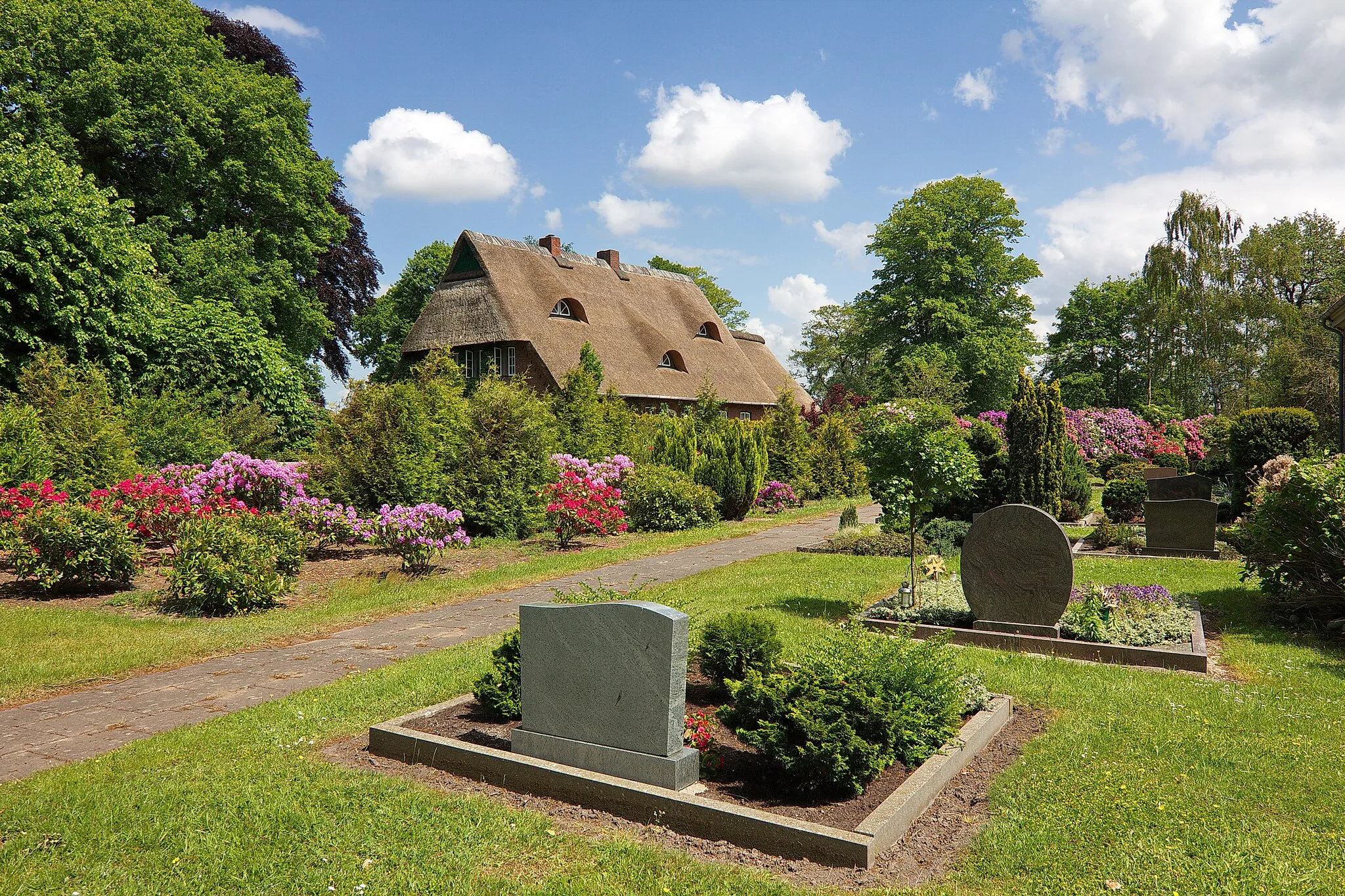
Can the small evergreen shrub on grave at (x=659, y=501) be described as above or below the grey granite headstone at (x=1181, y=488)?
below

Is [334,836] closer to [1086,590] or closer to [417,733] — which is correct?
[417,733]

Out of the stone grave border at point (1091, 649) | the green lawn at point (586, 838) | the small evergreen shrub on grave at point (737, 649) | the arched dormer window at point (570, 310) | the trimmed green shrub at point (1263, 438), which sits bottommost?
the green lawn at point (586, 838)

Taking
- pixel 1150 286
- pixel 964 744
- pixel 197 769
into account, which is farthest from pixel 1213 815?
pixel 1150 286

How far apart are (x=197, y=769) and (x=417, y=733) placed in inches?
48.1

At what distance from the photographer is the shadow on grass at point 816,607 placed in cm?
876

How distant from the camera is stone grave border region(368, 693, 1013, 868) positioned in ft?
12.2

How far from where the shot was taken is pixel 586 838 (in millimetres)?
3967

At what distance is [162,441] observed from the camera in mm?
13930

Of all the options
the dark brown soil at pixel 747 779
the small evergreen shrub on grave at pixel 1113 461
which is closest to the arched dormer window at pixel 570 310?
the small evergreen shrub on grave at pixel 1113 461

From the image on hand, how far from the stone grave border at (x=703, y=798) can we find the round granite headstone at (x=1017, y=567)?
93.5 inches

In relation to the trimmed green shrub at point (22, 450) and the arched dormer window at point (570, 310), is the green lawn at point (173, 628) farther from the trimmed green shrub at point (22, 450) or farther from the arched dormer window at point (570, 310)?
the arched dormer window at point (570, 310)

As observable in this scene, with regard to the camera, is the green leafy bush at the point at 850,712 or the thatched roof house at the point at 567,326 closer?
the green leafy bush at the point at 850,712

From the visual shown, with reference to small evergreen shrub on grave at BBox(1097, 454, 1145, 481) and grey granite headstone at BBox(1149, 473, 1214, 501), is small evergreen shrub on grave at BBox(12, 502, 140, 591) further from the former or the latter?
small evergreen shrub on grave at BBox(1097, 454, 1145, 481)

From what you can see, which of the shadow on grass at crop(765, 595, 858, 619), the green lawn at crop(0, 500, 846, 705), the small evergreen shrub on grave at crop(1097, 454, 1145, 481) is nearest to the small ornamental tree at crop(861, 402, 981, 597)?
the shadow on grass at crop(765, 595, 858, 619)
